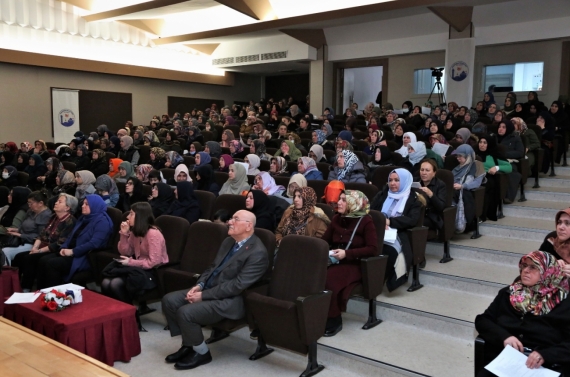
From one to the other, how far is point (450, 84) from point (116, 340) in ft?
28.1

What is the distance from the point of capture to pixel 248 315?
2.94 metres

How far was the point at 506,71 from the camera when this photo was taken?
980 centimetres

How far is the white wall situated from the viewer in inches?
430

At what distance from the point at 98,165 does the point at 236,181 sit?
3.26 m

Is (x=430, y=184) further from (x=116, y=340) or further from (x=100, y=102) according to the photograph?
(x=100, y=102)

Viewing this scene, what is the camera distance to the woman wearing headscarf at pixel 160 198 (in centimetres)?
478

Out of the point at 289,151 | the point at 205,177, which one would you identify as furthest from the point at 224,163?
the point at 289,151

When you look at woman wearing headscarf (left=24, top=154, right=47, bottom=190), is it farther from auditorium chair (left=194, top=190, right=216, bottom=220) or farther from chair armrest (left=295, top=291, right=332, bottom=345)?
chair armrest (left=295, top=291, right=332, bottom=345)

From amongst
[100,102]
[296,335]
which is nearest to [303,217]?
[296,335]

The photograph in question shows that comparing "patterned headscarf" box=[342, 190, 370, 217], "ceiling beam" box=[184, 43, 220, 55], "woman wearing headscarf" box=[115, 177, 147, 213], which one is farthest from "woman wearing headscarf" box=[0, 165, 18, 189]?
"ceiling beam" box=[184, 43, 220, 55]

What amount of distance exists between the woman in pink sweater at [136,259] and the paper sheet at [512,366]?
2.28 m

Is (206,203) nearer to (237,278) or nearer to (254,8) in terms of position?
(237,278)

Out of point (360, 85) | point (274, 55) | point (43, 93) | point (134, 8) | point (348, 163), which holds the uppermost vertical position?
point (134, 8)

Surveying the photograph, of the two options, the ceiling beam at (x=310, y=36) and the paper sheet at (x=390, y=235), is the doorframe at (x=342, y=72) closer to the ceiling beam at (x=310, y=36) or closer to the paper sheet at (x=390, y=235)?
the ceiling beam at (x=310, y=36)
